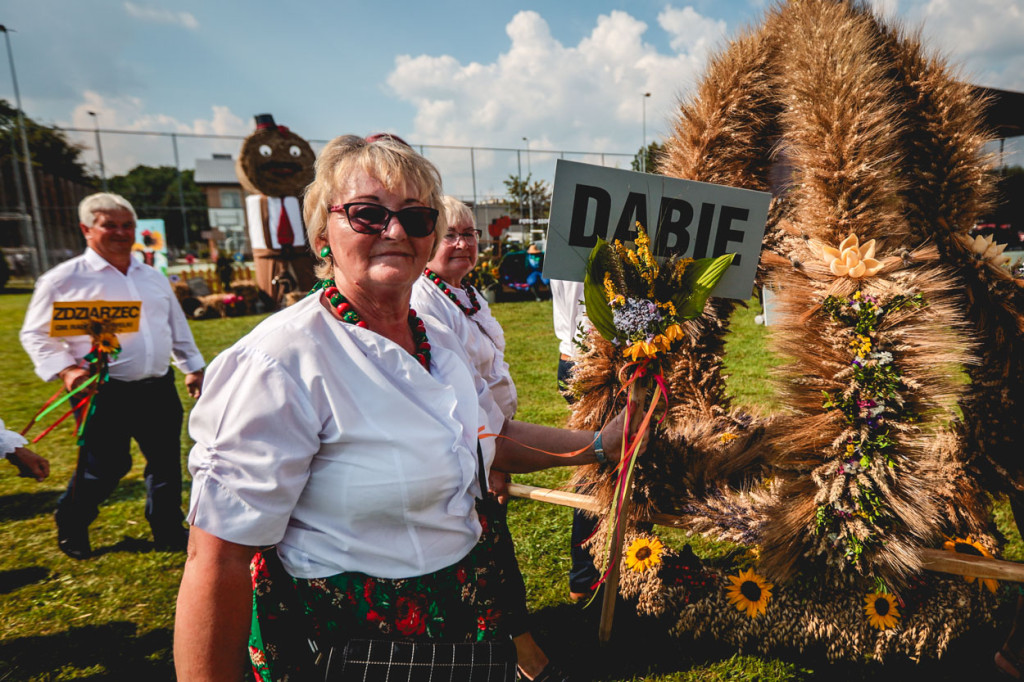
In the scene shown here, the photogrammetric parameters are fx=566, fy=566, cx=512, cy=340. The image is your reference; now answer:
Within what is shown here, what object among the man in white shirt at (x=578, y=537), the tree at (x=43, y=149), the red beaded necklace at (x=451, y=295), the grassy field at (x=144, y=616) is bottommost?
the grassy field at (x=144, y=616)

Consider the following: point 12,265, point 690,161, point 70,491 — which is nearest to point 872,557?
point 690,161

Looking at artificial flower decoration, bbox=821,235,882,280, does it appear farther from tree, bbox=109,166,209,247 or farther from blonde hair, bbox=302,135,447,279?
tree, bbox=109,166,209,247

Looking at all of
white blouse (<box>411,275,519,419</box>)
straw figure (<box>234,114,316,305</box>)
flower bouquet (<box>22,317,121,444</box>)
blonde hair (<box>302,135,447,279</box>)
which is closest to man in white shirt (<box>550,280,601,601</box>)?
white blouse (<box>411,275,519,419</box>)

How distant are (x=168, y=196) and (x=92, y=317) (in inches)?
1525

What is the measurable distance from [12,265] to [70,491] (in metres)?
27.2

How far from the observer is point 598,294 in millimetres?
1903

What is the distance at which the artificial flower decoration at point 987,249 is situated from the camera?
1836 mm

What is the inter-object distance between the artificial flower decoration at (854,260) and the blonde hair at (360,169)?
48.1 inches

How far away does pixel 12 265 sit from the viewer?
23516 mm

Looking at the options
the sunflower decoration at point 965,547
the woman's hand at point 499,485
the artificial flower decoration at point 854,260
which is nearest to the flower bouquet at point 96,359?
the woman's hand at point 499,485

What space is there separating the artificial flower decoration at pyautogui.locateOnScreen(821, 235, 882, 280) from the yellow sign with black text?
3.76 meters

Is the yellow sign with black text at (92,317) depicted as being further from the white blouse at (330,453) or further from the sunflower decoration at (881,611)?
the sunflower decoration at (881,611)

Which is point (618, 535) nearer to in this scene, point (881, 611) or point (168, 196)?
point (881, 611)

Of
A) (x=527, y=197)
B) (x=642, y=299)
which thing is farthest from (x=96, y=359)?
(x=527, y=197)
